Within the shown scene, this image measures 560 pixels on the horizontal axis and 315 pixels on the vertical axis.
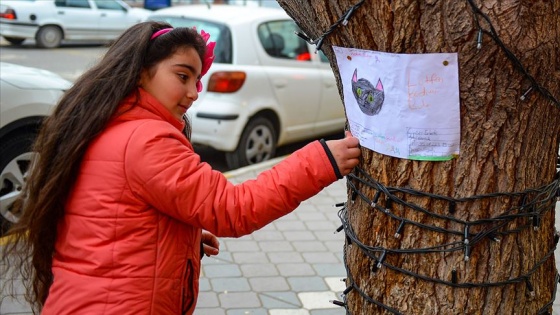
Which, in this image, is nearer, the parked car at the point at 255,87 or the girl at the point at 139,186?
the girl at the point at 139,186

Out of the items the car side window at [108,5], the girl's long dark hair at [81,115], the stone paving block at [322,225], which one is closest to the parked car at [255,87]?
the stone paving block at [322,225]

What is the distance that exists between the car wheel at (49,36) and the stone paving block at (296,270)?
1484cm

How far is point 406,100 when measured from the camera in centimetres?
185

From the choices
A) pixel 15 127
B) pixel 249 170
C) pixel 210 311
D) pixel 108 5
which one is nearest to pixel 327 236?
pixel 210 311

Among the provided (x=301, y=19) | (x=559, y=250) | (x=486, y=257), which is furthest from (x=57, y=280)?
(x=559, y=250)

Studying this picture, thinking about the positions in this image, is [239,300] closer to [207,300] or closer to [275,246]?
[207,300]

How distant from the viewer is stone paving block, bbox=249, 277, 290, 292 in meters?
4.60

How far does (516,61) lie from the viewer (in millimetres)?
1772

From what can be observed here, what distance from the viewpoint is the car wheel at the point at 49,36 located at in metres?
18.2

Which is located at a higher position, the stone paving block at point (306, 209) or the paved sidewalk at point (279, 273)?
the paved sidewalk at point (279, 273)

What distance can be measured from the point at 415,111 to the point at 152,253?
0.82 meters

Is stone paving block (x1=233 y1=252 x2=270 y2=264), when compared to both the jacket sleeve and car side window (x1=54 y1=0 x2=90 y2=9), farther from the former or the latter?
car side window (x1=54 y1=0 x2=90 y2=9)

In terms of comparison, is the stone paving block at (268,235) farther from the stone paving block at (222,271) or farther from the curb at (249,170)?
the curb at (249,170)

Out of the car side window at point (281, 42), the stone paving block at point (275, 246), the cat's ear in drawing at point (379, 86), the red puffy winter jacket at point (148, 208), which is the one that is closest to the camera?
Answer: the cat's ear in drawing at point (379, 86)
